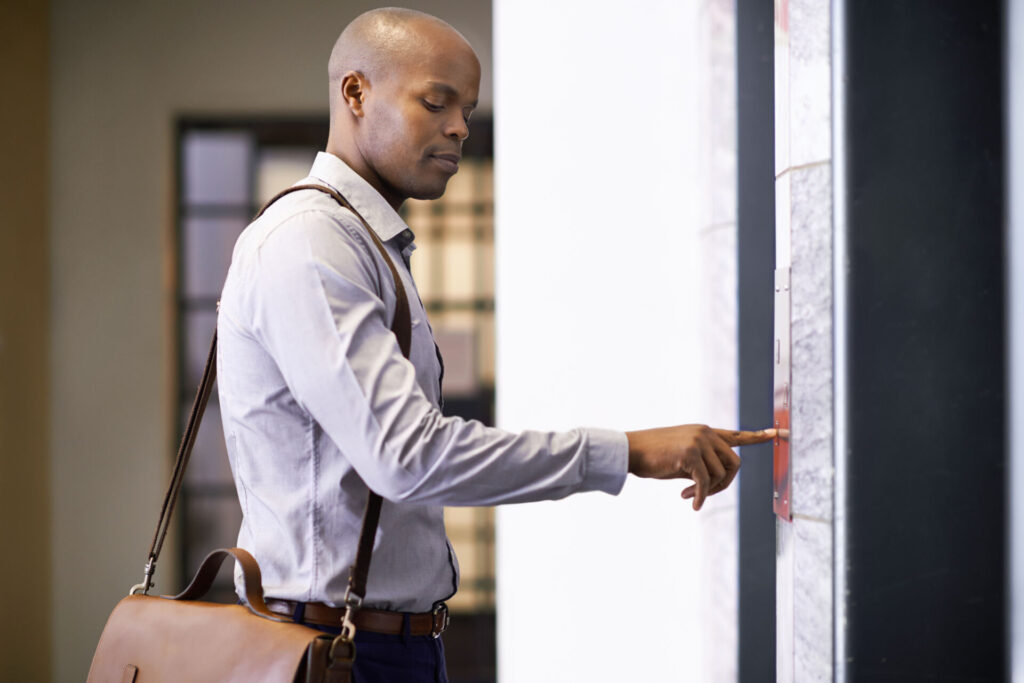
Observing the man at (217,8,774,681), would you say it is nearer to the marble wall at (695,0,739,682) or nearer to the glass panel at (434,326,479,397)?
the marble wall at (695,0,739,682)

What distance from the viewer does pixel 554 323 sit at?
72.4 inches

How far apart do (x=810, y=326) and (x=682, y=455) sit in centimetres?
21

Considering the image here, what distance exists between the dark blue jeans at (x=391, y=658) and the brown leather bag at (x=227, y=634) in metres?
0.07

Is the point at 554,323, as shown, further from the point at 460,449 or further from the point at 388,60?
the point at 460,449

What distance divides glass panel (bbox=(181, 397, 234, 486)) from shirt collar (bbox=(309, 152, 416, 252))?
3.23 meters

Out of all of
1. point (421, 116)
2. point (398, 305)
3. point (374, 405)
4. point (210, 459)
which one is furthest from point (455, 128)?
point (210, 459)

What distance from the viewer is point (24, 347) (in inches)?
145

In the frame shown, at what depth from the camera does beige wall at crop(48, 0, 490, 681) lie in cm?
391

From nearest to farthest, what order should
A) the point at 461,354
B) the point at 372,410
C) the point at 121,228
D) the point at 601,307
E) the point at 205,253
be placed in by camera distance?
the point at 372,410
the point at 601,307
the point at 121,228
the point at 205,253
the point at 461,354

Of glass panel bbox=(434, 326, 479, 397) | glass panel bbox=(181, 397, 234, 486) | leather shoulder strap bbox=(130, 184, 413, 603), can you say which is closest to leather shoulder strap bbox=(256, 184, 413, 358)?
leather shoulder strap bbox=(130, 184, 413, 603)

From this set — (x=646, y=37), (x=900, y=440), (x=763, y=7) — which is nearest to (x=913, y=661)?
(x=900, y=440)

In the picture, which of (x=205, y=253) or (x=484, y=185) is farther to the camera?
(x=484, y=185)

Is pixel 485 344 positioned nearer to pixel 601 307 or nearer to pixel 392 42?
pixel 601 307

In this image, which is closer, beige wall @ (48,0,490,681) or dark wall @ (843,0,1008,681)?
dark wall @ (843,0,1008,681)
